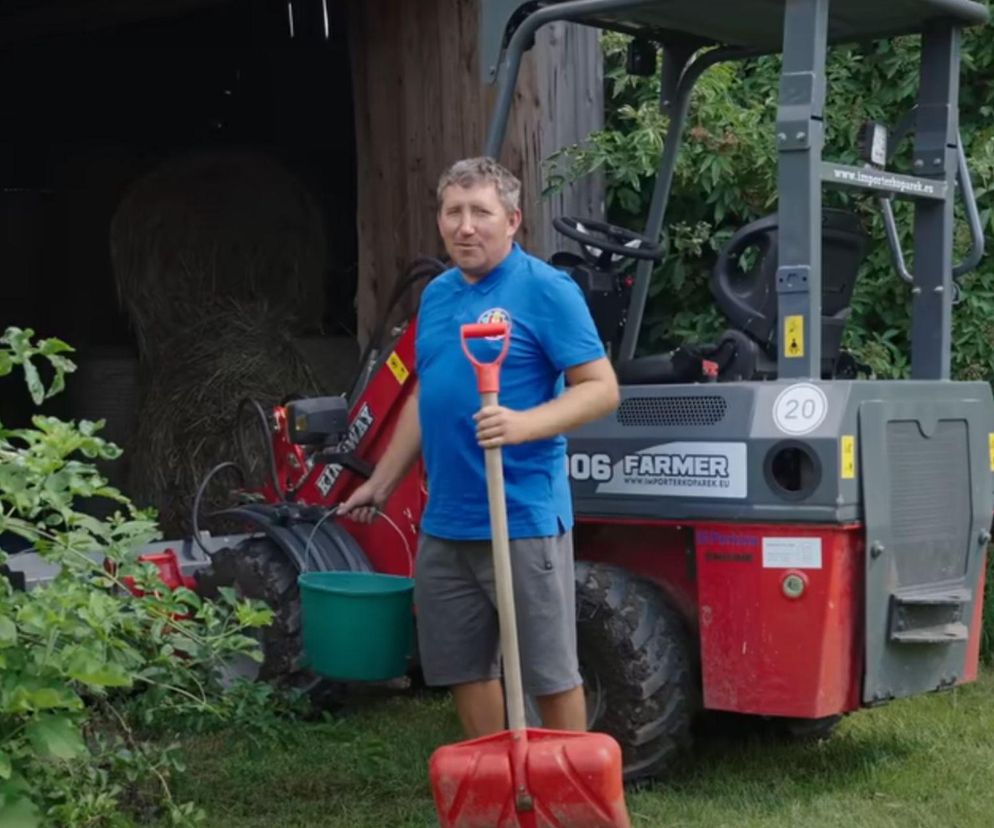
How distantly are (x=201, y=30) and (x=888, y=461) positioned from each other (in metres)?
8.68

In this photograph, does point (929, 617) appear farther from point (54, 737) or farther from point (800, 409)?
point (54, 737)

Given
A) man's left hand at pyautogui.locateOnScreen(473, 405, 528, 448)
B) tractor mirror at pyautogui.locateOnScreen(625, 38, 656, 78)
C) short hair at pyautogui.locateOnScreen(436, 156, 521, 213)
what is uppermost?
tractor mirror at pyautogui.locateOnScreen(625, 38, 656, 78)

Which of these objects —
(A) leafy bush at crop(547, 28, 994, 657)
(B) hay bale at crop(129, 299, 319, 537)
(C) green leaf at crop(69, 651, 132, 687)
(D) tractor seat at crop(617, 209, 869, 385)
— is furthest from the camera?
(B) hay bale at crop(129, 299, 319, 537)

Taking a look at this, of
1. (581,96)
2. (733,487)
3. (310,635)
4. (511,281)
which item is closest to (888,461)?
(733,487)

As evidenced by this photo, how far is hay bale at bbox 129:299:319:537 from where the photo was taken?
924cm

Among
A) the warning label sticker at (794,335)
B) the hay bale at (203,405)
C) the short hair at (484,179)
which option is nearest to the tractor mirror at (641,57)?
the warning label sticker at (794,335)

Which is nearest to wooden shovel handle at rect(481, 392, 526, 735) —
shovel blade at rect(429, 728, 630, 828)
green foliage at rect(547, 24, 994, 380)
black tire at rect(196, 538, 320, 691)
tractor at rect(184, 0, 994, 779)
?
shovel blade at rect(429, 728, 630, 828)

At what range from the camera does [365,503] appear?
15.3ft

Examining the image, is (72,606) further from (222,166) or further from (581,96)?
(222,166)

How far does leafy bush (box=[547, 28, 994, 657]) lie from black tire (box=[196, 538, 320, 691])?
7.03 ft

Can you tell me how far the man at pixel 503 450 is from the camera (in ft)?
13.8

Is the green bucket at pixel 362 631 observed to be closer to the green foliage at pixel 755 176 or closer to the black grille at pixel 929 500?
the black grille at pixel 929 500

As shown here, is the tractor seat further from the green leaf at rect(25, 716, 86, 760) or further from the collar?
the green leaf at rect(25, 716, 86, 760)

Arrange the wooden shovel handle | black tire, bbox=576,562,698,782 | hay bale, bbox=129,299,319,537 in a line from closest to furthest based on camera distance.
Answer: the wooden shovel handle → black tire, bbox=576,562,698,782 → hay bale, bbox=129,299,319,537
